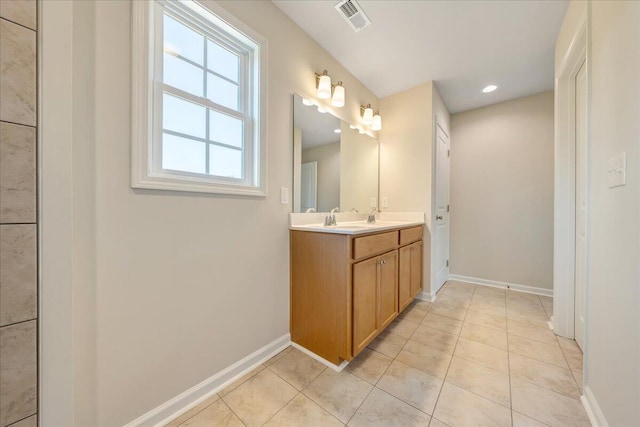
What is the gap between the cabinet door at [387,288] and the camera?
173 cm

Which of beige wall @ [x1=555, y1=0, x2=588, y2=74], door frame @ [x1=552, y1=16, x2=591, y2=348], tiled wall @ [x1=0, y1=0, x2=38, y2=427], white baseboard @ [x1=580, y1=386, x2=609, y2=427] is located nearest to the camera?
tiled wall @ [x1=0, y1=0, x2=38, y2=427]

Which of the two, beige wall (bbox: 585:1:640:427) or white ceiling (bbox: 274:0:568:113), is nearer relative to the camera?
beige wall (bbox: 585:1:640:427)

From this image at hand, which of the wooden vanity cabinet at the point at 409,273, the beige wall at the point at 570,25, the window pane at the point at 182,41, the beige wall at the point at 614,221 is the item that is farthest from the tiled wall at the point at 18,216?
the beige wall at the point at 570,25

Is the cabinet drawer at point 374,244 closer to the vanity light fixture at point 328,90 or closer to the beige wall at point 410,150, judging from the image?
the beige wall at point 410,150

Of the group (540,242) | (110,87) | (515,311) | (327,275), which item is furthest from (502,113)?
(110,87)

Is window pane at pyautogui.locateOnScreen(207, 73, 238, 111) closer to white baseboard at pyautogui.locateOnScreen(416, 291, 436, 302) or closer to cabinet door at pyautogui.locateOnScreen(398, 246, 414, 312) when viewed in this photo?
cabinet door at pyautogui.locateOnScreen(398, 246, 414, 312)

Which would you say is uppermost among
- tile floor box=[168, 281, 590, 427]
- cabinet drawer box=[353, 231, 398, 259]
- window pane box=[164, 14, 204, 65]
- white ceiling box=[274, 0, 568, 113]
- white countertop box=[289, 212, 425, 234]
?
white ceiling box=[274, 0, 568, 113]

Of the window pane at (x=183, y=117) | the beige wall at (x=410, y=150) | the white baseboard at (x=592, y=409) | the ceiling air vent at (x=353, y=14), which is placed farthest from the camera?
the beige wall at (x=410, y=150)

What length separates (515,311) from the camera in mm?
2303

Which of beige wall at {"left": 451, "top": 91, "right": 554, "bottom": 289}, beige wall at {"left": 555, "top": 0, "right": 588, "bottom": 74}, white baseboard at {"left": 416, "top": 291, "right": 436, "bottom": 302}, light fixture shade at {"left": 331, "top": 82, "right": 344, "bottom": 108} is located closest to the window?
light fixture shade at {"left": 331, "top": 82, "right": 344, "bottom": 108}

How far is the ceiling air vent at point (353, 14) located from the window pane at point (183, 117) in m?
1.18

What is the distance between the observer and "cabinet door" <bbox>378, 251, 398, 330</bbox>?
173 centimetres

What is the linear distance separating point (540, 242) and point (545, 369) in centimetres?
192

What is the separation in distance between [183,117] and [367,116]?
6.27 feet
